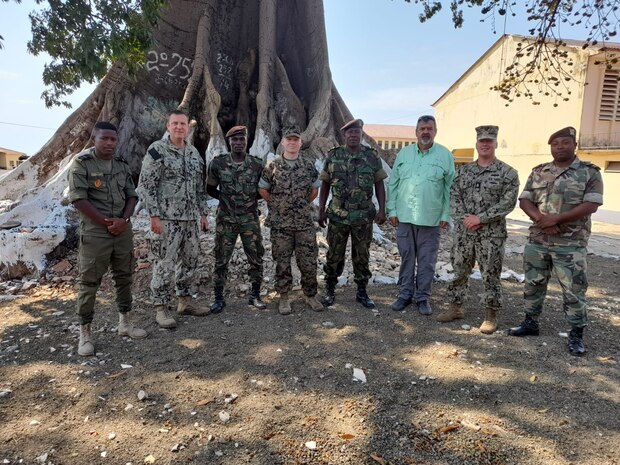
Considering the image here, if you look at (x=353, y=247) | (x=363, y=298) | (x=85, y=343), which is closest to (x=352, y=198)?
(x=353, y=247)

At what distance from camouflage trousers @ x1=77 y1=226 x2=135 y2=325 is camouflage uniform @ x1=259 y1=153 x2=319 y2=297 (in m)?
1.31

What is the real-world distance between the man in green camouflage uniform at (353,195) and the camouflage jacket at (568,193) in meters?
1.40

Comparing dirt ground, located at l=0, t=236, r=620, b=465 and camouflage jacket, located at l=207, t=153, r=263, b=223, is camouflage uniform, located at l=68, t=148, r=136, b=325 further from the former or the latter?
camouflage jacket, located at l=207, t=153, r=263, b=223

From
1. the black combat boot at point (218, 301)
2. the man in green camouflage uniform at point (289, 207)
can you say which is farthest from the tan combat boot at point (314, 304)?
the black combat boot at point (218, 301)

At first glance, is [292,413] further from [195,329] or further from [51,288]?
[51,288]

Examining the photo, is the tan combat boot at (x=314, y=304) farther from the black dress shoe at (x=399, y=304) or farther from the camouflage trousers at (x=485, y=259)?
the camouflage trousers at (x=485, y=259)

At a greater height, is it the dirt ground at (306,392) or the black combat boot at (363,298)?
the black combat boot at (363,298)

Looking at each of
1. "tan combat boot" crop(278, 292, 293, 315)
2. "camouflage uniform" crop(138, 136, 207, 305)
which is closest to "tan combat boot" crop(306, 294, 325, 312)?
"tan combat boot" crop(278, 292, 293, 315)

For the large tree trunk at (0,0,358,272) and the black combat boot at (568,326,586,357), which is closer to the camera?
the black combat boot at (568,326,586,357)

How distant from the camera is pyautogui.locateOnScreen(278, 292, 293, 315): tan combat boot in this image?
4.03m

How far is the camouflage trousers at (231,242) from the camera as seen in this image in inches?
157

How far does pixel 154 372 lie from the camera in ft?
9.67

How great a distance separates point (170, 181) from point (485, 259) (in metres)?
A: 2.86

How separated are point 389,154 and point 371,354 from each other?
588 cm
